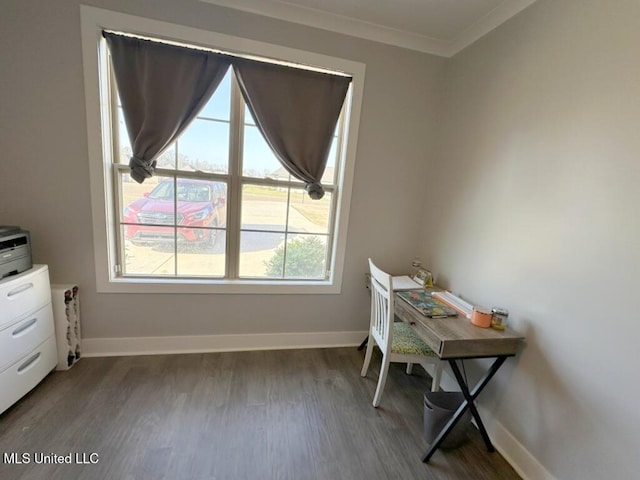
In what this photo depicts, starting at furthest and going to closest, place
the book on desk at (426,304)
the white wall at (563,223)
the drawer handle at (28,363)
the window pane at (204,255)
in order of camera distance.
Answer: the window pane at (204,255) < the book on desk at (426,304) < the drawer handle at (28,363) < the white wall at (563,223)

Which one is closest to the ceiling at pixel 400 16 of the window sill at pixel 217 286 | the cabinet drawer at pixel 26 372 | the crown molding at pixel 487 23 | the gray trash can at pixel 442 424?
the crown molding at pixel 487 23

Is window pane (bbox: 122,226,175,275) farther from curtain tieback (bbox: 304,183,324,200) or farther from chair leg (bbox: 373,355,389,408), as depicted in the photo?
chair leg (bbox: 373,355,389,408)

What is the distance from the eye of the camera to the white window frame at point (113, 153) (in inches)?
68.9

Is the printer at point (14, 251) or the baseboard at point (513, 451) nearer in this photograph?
the baseboard at point (513, 451)

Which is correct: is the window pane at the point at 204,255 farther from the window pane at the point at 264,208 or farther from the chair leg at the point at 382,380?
the chair leg at the point at 382,380

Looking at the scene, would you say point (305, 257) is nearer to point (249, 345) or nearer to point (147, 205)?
point (249, 345)

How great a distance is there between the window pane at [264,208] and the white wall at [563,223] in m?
1.38

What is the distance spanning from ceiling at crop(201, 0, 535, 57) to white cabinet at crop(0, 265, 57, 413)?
Answer: 81.0 inches

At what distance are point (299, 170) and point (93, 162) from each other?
1371 millimetres

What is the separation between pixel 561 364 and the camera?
1344 mm

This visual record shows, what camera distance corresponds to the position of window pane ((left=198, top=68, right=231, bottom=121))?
2.02 m

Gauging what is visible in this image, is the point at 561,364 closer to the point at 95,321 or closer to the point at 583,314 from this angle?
the point at 583,314

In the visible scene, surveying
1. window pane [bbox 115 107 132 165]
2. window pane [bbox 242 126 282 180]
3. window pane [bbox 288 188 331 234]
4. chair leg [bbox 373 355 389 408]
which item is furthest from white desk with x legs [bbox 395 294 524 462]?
window pane [bbox 115 107 132 165]

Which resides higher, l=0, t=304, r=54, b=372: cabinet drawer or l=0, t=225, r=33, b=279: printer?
l=0, t=225, r=33, b=279: printer
